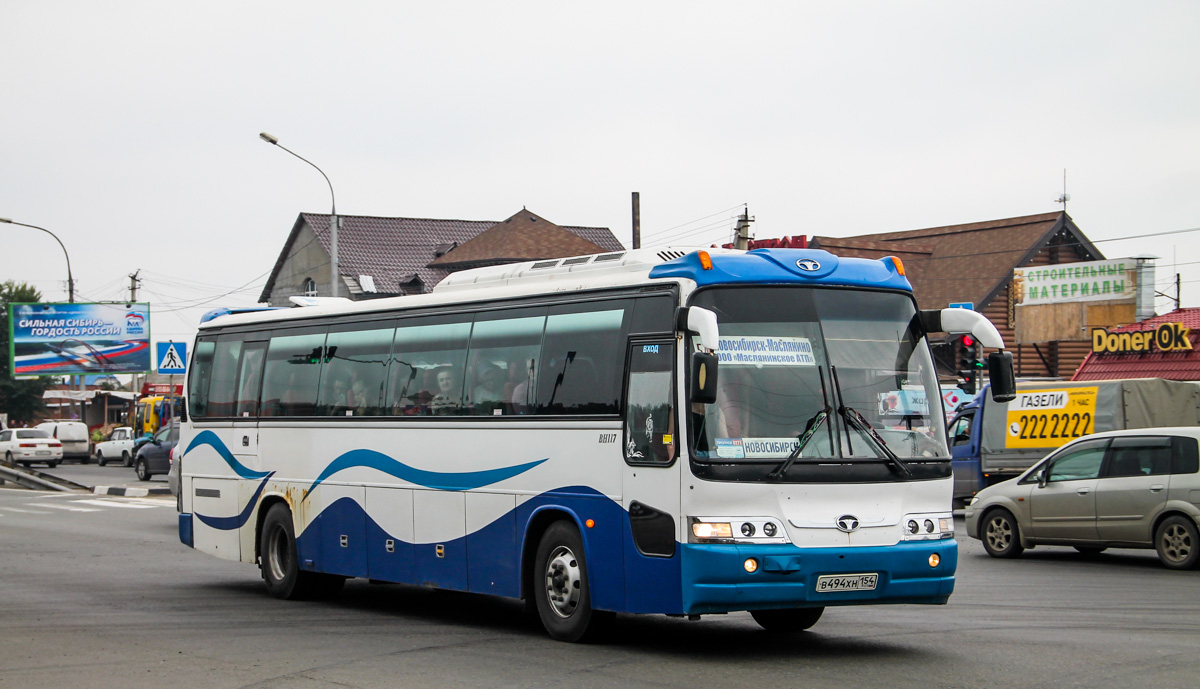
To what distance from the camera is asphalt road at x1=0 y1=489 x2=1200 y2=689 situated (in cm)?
901

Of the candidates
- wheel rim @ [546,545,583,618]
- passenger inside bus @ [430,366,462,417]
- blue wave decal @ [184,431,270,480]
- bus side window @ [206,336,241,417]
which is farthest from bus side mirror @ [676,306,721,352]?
bus side window @ [206,336,241,417]

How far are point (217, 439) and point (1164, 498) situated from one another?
38.5 feet

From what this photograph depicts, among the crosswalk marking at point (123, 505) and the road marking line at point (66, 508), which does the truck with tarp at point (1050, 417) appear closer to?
the crosswalk marking at point (123, 505)

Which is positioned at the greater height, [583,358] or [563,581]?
[583,358]

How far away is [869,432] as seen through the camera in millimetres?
9836

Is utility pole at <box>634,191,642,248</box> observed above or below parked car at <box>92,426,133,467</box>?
above

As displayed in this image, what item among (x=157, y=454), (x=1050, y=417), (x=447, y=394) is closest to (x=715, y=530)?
(x=447, y=394)

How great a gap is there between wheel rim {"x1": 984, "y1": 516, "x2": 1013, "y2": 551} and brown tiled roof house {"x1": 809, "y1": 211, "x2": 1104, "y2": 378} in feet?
82.8

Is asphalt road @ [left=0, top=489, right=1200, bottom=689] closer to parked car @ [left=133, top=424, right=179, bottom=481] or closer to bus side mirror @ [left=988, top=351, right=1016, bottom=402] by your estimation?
bus side mirror @ [left=988, top=351, right=1016, bottom=402]

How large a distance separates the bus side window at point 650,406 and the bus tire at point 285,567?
19.0ft

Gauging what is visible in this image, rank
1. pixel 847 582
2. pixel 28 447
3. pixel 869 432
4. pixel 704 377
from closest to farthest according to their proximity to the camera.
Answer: pixel 704 377, pixel 847 582, pixel 869 432, pixel 28 447

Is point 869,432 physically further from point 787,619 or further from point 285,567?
point 285,567

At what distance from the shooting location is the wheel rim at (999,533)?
1892 centimetres

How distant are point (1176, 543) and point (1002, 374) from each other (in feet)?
25.6
